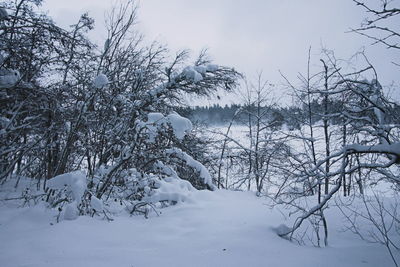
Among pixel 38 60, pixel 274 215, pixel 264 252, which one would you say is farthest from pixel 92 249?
pixel 38 60

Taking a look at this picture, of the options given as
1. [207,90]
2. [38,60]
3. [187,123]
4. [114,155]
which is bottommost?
[114,155]

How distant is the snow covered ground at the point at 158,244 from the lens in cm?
208

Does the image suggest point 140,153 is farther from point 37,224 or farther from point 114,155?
point 37,224

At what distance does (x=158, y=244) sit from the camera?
100 inches

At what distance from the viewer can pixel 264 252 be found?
2477 millimetres

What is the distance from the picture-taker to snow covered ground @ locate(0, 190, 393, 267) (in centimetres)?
208

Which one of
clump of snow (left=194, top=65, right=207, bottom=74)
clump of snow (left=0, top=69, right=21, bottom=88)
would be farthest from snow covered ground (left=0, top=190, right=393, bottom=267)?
clump of snow (left=194, top=65, right=207, bottom=74)

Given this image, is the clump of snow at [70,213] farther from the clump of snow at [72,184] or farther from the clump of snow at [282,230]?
the clump of snow at [282,230]

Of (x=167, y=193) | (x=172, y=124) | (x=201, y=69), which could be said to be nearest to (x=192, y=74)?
(x=201, y=69)

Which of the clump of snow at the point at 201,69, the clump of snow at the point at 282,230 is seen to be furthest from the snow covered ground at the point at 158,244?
the clump of snow at the point at 201,69

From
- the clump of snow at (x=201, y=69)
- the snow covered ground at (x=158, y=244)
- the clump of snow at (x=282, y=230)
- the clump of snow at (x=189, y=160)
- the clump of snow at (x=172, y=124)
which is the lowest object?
the snow covered ground at (x=158, y=244)

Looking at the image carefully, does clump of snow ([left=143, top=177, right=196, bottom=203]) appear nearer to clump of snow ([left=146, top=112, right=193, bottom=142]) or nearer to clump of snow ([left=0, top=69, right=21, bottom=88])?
clump of snow ([left=146, top=112, right=193, bottom=142])

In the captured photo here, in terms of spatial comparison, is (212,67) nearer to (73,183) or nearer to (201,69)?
(201,69)

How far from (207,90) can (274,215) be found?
5.77 m
